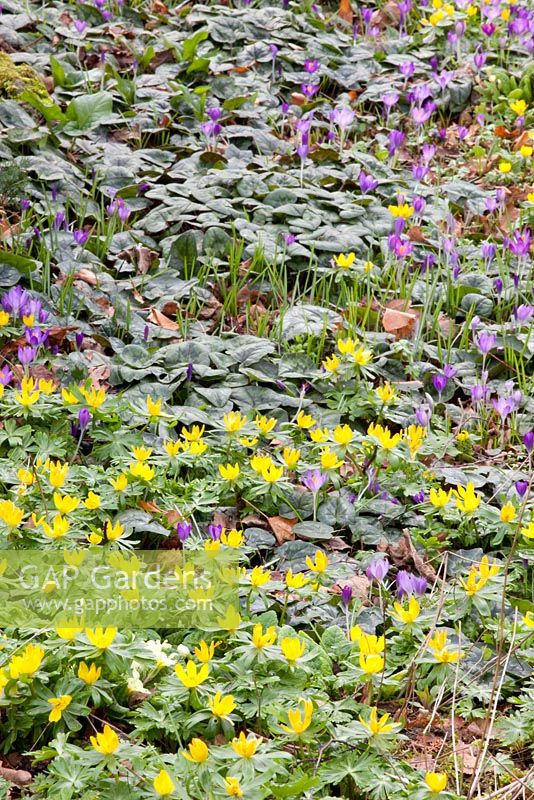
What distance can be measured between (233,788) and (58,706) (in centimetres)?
40

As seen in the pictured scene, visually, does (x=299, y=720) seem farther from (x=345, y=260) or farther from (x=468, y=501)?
(x=345, y=260)

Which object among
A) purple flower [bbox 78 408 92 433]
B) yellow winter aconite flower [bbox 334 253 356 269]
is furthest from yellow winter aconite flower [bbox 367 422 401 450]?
yellow winter aconite flower [bbox 334 253 356 269]

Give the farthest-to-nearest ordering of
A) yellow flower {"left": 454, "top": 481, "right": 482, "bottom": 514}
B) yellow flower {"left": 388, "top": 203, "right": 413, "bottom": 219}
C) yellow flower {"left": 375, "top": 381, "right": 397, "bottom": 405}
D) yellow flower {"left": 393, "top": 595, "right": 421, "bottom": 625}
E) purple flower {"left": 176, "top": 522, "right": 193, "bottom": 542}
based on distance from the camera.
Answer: yellow flower {"left": 388, "top": 203, "right": 413, "bottom": 219}, yellow flower {"left": 375, "top": 381, "right": 397, "bottom": 405}, yellow flower {"left": 454, "top": 481, "right": 482, "bottom": 514}, purple flower {"left": 176, "top": 522, "right": 193, "bottom": 542}, yellow flower {"left": 393, "top": 595, "right": 421, "bottom": 625}

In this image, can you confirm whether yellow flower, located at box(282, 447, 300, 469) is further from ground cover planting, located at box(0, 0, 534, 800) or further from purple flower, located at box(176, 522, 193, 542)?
purple flower, located at box(176, 522, 193, 542)

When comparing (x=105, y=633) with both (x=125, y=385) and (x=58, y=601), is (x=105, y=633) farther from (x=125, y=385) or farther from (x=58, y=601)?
(x=125, y=385)

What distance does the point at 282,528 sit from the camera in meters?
2.81

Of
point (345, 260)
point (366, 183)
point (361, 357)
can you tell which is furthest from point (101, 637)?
point (366, 183)

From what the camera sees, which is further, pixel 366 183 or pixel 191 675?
pixel 366 183

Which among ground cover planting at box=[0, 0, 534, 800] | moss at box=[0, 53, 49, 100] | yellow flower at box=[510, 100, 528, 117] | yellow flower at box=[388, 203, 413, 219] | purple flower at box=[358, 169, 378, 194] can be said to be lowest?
ground cover planting at box=[0, 0, 534, 800]

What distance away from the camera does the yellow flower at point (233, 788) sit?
180 centimetres

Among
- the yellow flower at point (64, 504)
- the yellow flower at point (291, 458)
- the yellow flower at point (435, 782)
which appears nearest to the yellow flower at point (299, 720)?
the yellow flower at point (435, 782)

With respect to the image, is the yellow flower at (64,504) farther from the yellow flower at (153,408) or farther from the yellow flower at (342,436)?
the yellow flower at (342,436)

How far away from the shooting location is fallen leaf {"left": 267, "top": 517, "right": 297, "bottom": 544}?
279cm

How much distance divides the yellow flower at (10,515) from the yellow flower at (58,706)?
518 mm
